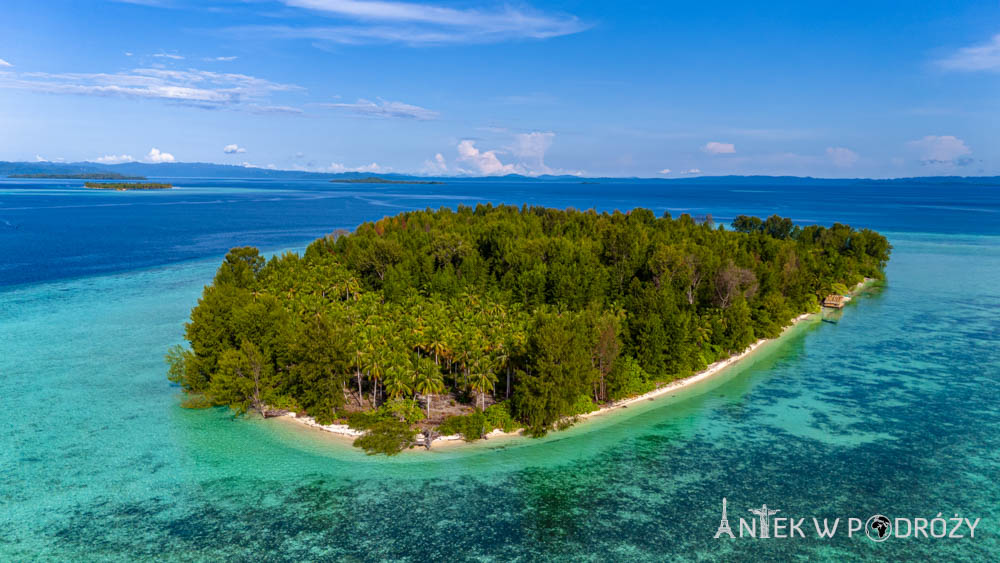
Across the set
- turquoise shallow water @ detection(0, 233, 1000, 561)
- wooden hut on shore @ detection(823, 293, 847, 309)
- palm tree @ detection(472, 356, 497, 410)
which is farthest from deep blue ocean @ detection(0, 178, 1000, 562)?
wooden hut on shore @ detection(823, 293, 847, 309)

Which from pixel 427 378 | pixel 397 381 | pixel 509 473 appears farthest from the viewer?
pixel 427 378

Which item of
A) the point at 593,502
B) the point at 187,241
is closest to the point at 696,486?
the point at 593,502

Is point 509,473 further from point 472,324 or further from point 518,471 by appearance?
point 472,324

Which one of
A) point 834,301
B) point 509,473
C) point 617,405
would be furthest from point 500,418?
point 834,301

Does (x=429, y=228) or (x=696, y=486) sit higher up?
(x=429, y=228)

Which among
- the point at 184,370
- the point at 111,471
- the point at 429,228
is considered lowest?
the point at 111,471

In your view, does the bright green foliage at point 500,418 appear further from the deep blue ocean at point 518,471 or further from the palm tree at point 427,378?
the palm tree at point 427,378

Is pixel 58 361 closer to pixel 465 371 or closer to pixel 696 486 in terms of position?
pixel 465 371
